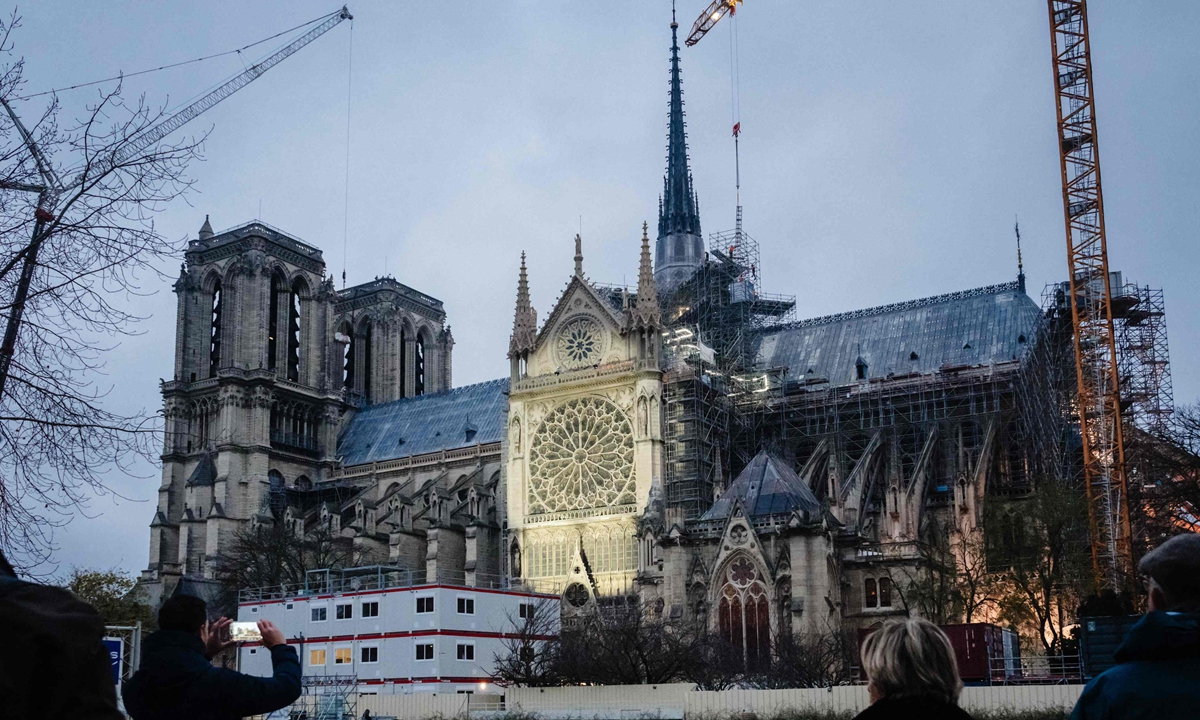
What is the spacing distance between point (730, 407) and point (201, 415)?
122 feet

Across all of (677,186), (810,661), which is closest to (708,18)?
(677,186)

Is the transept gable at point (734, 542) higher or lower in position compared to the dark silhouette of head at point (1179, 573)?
higher

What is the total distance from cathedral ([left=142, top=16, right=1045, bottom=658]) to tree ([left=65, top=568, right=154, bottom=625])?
11.5 feet

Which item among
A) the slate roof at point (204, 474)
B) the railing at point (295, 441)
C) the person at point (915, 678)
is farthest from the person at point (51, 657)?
the railing at point (295, 441)

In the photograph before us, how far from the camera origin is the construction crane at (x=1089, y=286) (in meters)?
55.5

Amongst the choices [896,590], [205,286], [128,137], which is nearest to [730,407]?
[896,590]

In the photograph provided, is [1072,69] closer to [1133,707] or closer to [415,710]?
[415,710]

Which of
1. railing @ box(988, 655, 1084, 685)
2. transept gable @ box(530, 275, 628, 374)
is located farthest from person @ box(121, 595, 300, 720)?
transept gable @ box(530, 275, 628, 374)

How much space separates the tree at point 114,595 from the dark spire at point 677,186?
39.2m

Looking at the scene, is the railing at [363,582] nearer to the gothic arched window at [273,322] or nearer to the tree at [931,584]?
the tree at [931,584]

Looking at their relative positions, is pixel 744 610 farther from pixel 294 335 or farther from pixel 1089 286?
pixel 294 335

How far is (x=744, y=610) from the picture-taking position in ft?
165

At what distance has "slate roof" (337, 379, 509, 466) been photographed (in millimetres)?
82438

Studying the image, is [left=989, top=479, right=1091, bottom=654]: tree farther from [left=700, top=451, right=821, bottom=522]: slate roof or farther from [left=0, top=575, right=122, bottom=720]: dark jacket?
[left=0, top=575, right=122, bottom=720]: dark jacket
